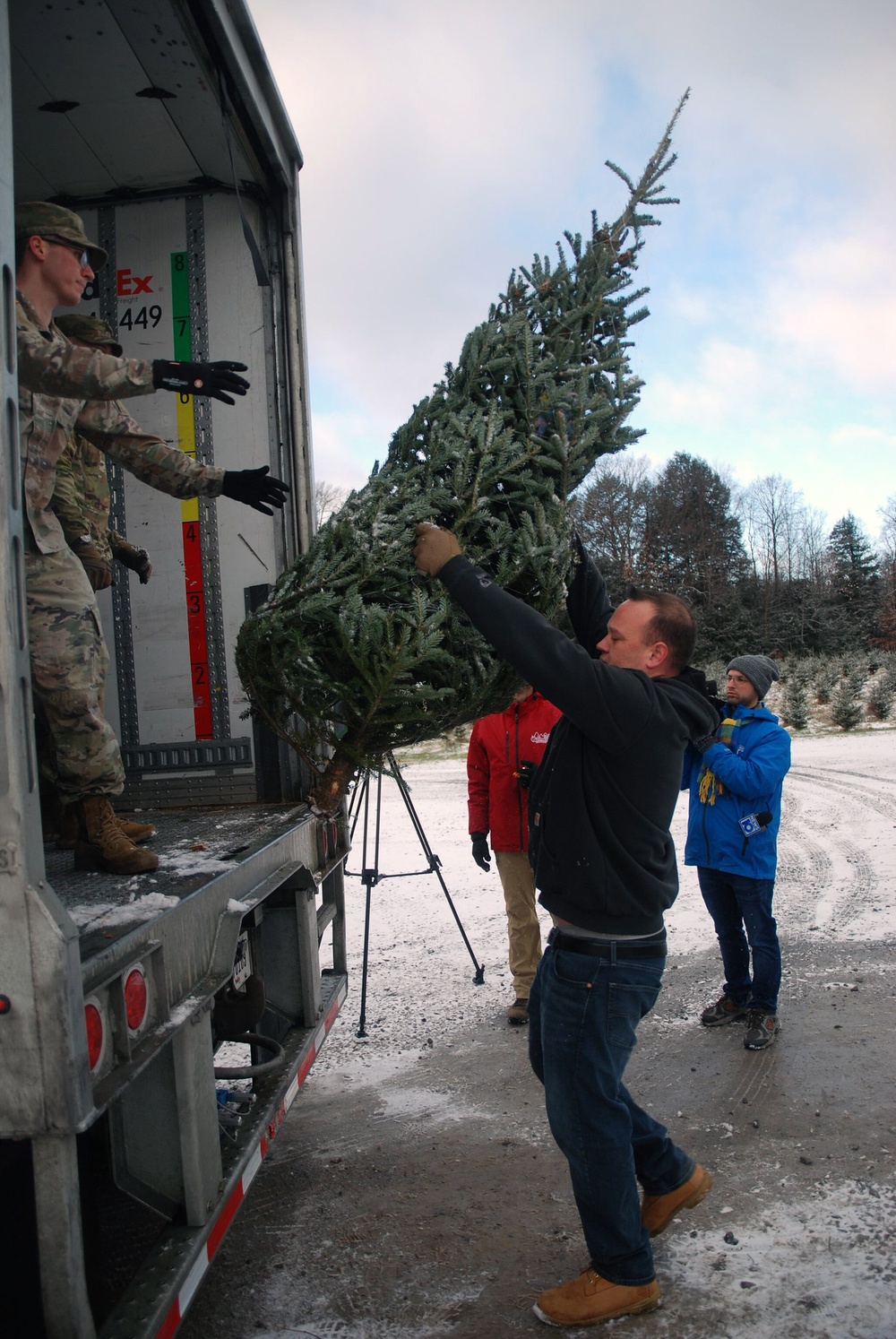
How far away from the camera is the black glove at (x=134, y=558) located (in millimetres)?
3718

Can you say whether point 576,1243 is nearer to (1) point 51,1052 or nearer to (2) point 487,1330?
(2) point 487,1330

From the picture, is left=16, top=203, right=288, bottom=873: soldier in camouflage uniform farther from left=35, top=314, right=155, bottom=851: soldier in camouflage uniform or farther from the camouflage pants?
left=35, top=314, right=155, bottom=851: soldier in camouflage uniform

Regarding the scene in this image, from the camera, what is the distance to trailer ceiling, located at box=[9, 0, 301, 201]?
3.23 meters

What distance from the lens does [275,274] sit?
13.3ft

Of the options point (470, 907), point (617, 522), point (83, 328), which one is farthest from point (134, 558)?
point (617, 522)

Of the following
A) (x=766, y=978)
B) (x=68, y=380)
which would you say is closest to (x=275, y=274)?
(x=68, y=380)

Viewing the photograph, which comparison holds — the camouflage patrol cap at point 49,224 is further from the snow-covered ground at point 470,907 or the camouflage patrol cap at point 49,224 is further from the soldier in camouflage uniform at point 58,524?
the snow-covered ground at point 470,907

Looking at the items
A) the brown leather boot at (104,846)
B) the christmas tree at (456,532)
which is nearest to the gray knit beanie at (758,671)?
the christmas tree at (456,532)

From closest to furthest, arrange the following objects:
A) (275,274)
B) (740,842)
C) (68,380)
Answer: (68,380) → (275,274) → (740,842)

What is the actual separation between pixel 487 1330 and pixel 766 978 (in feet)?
8.32

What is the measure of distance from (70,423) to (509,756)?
10.4ft

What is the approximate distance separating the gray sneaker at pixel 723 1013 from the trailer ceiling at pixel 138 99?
4.44 m

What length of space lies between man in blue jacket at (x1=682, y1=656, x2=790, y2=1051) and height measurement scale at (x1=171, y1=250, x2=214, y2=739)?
2.45m

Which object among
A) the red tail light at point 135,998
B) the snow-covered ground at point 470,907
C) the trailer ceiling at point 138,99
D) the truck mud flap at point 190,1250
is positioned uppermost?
the trailer ceiling at point 138,99
